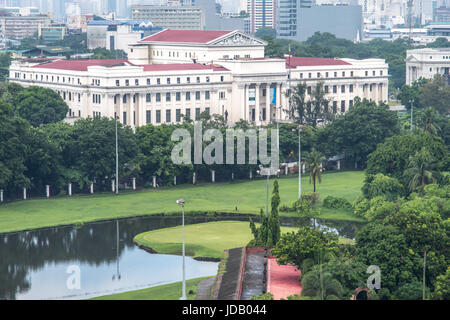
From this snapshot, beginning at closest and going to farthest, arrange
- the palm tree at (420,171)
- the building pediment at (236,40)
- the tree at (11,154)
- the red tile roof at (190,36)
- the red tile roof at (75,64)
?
the palm tree at (420,171), the tree at (11,154), the red tile roof at (75,64), the building pediment at (236,40), the red tile roof at (190,36)

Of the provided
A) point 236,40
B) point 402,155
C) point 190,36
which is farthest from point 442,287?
point 190,36

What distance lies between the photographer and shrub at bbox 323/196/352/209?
102 metres

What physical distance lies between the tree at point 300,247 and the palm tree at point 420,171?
950 inches

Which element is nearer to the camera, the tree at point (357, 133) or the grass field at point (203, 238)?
the grass field at point (203, 238)

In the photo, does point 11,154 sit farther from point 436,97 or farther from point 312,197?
point 436,97

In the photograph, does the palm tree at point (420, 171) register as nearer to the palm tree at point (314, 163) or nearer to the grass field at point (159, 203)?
the grass field at point (159, 203)

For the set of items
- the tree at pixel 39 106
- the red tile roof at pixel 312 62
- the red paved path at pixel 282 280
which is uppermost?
the red tile roof at pixel 312 62

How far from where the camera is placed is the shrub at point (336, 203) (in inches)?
4031

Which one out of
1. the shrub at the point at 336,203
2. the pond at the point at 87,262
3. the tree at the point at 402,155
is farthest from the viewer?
the tree at the point at 402,155

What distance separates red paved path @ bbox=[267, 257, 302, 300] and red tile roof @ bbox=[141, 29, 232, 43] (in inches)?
3346

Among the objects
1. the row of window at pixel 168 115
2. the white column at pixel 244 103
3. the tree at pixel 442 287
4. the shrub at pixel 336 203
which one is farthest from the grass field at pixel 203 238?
the white column at pixel 244 103

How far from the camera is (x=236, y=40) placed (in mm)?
159875
